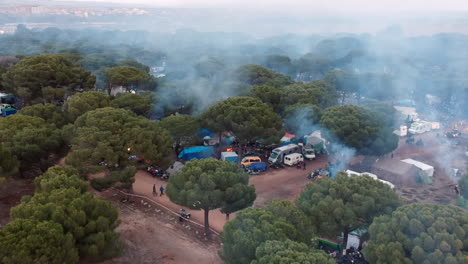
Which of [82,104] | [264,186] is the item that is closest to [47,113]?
[82,104]

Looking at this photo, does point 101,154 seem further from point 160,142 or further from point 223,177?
point 223,177

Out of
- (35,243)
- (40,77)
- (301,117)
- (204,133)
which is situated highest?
(40,77)

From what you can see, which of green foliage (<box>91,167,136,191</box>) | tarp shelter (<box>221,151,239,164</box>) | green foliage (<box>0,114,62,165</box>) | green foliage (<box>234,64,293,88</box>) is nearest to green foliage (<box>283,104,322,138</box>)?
tarp shelter (<box>221,151,239,164</box>)

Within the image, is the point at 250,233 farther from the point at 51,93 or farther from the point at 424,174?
the point at 51,93

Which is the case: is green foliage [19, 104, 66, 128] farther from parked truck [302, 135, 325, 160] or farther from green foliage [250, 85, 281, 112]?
parked truck [302, 135, 325, 160]

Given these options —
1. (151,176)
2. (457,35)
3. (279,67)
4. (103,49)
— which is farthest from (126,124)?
(457,35)

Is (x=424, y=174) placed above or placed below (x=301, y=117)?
below

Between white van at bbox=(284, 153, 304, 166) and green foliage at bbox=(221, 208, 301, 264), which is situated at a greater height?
green foliage at bbox=(221, 208, 301, 264)
